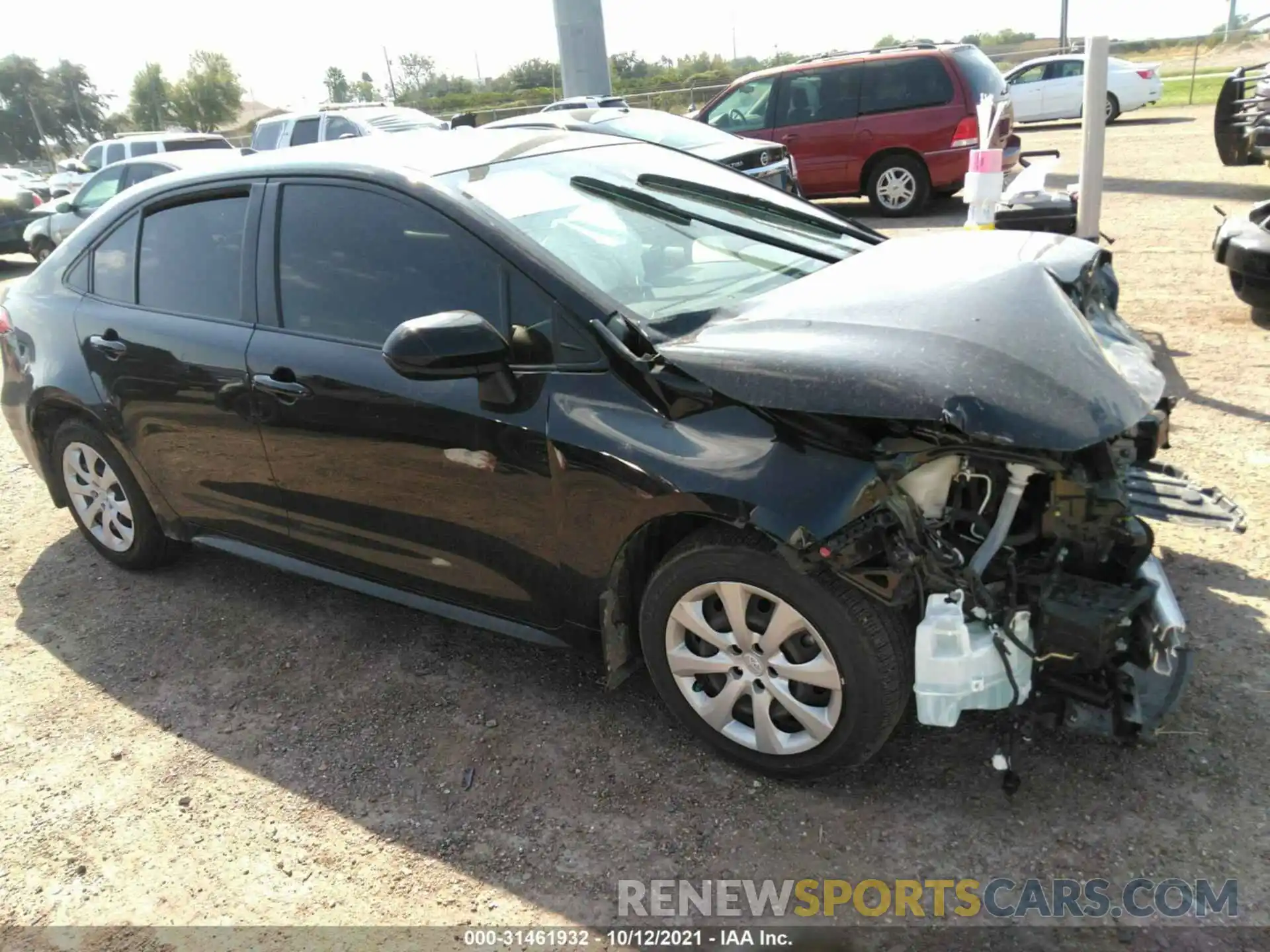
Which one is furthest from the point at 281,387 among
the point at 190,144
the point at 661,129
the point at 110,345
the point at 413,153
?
the point at 190,144

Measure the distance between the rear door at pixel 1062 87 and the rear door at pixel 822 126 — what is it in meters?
12.6

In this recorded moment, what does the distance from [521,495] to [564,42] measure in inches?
871

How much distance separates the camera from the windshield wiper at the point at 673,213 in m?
3.37

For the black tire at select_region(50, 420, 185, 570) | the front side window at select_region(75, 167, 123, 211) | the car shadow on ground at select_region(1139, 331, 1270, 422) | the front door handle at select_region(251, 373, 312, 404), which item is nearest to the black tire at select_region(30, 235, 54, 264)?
the front side window at select_region(75, 167, 123, 211)

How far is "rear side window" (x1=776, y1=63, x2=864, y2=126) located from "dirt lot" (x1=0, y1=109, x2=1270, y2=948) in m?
8.98

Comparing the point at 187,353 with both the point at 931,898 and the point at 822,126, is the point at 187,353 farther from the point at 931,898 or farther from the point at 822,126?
the point at 822,126

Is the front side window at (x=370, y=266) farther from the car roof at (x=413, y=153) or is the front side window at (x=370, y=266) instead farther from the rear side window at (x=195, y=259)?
the rear side window at (x=195, y=259)

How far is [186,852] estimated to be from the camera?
2809 mm

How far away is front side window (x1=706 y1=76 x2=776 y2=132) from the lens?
1270cm

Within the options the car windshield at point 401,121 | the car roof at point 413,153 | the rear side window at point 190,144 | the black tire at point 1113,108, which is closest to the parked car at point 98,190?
the car windshield at point 401,121

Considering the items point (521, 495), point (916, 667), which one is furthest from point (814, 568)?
point (521, 495)

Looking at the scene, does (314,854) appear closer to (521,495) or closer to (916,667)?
(521,495)

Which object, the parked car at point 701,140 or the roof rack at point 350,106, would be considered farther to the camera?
the roof rack at point 350,106

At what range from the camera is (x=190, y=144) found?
53.5ft
